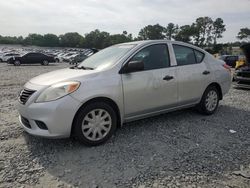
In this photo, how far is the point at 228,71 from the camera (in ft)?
20.3

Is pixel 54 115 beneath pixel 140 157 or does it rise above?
above

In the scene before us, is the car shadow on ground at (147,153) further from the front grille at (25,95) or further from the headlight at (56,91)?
the headlight at (56,91)

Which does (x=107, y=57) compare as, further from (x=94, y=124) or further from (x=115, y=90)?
(x=94, y=124)

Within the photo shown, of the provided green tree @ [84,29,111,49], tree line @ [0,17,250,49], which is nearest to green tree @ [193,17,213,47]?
tree line @ [0,17,250,49]

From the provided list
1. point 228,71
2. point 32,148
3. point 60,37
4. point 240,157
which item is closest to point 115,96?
point 32,148

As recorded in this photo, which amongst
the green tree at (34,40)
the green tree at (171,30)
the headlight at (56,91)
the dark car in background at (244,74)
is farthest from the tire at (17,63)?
Answer: the green tree at (34,40)

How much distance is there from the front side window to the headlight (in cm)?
125

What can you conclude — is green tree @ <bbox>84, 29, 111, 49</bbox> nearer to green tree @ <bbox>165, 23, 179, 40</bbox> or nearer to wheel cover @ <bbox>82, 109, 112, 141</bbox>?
green tree @ <bbox>165, 23, 179, 40</bbox>

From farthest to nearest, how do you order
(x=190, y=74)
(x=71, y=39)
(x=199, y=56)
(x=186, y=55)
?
(x=71, y=39), (x=199, y=56), (x=186, y=55), (x=190, y=74)

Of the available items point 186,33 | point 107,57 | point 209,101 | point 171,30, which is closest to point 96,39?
point 171,30

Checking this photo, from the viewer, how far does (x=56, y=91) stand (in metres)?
3.77

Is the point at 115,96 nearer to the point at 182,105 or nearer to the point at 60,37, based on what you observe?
the point at 182,105

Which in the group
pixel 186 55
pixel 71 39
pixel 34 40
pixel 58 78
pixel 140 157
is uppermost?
pixel 34 40

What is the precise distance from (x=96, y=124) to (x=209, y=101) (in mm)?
2928
